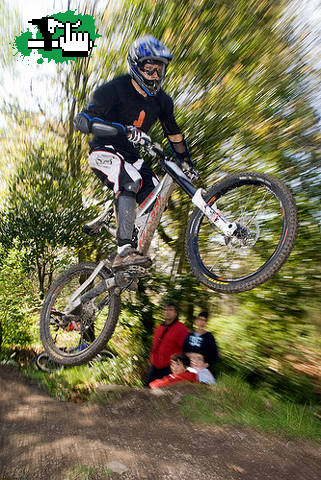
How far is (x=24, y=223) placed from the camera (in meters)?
6.48

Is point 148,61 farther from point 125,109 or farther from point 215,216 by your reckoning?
point 215,216

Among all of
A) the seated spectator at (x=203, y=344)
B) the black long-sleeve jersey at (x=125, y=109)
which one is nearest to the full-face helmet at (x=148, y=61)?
the black long-sleeve jersey at (x=125, y=109)

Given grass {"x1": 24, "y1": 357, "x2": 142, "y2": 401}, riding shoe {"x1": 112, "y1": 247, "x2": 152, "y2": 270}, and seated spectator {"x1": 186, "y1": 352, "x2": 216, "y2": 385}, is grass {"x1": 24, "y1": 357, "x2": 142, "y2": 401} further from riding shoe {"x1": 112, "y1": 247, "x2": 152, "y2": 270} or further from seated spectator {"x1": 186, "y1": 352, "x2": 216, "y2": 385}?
riding shoe {"x1": 112, "y1": 247, "x2": 152, "y2": 270}

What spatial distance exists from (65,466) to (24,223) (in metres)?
4.83

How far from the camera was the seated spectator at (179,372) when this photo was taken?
4086 mm

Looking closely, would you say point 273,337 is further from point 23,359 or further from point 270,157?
point 23,359

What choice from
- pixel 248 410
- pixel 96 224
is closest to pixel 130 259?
pixel 96 224

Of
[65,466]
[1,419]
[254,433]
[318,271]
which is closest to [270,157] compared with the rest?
[318,271]

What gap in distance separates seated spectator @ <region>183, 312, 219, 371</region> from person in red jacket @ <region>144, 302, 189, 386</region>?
0.19 metres

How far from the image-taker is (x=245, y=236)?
265 cm

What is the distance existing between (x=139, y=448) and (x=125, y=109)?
116 inches

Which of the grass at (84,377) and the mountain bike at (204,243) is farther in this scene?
the grass at (84,377)

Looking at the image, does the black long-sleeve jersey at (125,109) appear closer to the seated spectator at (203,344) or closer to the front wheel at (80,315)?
the front wheel at (80,315)

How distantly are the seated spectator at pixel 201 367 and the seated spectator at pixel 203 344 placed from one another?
5 centimetres
